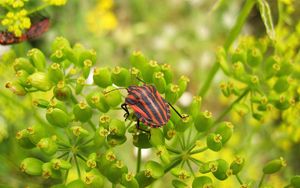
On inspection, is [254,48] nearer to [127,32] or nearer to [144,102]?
[144,102]

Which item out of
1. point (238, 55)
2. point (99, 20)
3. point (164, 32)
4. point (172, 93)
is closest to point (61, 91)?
point (172, 93)

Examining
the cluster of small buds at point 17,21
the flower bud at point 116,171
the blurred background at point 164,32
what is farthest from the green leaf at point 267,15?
the blurred background at point 164,32

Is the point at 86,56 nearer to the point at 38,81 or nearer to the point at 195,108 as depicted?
the point at 38,81

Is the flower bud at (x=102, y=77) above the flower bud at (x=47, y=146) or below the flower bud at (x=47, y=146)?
above

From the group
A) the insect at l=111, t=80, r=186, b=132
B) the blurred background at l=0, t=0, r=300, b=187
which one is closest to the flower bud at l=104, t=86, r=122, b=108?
the insect at l=111, t=80, r=186, b=132

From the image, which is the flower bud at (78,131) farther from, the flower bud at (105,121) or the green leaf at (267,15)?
the green leaf at (267,15)

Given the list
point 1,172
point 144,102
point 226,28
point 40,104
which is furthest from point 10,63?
point 226,28

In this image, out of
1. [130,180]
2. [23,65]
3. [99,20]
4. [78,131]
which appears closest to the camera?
[130,180]
